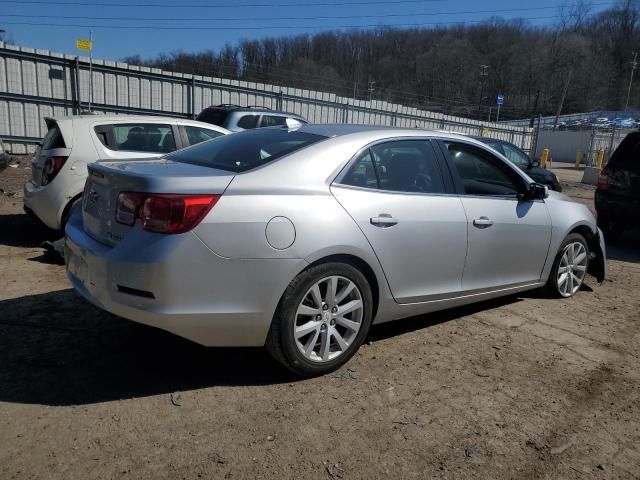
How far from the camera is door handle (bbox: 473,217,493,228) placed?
416cm

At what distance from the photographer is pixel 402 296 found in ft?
12.4

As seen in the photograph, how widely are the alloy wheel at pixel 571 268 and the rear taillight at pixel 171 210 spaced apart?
368 centimetres

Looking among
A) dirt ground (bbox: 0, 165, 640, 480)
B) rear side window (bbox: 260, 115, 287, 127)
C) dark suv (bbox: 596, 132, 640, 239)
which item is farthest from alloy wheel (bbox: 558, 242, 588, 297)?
rear side window (bbox: 260, 115, 287, 127)

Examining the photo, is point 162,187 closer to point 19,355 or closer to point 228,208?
point 228,208

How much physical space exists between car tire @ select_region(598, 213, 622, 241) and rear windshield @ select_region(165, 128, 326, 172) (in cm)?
641

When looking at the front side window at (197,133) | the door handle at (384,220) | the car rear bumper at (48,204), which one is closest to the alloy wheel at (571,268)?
the door handle at (384,220)

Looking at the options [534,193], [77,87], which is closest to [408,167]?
[534,193]

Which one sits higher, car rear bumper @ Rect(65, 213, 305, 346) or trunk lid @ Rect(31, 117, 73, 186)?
trunk lid @ Rect(31, 117, 73, 186)

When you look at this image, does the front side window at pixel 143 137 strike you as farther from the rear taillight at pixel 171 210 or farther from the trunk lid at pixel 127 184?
the rear taillight at pixel 171 210

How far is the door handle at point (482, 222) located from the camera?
416cm

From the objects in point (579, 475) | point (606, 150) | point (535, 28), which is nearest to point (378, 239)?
point (579, 475)

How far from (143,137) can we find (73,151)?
96 cm

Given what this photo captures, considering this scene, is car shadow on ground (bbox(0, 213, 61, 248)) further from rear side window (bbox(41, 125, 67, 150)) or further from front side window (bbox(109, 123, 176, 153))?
front side window (bbox(109, 123, 176, 153))

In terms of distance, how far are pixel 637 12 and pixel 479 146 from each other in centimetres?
10743
